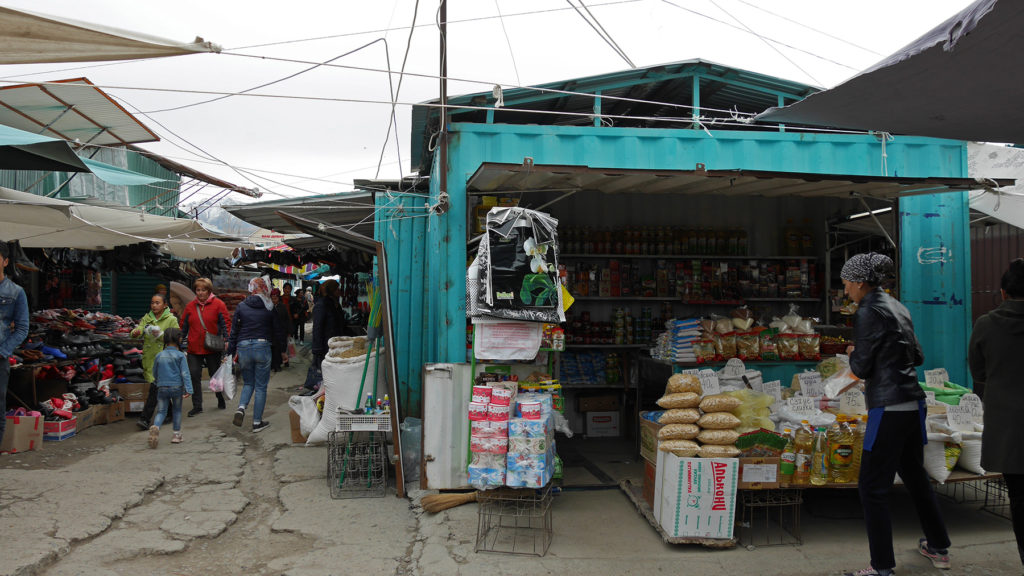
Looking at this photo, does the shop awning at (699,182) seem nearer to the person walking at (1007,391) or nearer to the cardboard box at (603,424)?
the person walking at (1007,391)

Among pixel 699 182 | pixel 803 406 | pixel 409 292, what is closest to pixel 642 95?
pixel 699 182

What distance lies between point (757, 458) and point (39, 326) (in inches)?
401

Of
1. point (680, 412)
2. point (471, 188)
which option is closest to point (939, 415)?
point (680, 412)

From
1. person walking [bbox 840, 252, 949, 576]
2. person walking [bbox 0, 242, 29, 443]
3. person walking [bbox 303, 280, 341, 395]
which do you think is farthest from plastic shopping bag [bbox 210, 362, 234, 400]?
person walking [bbox 840, 252, 949, 576]

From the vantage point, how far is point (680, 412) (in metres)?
4.49

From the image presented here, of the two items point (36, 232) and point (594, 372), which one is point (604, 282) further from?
point (36, 232)

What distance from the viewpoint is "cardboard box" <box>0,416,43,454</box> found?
6.88m

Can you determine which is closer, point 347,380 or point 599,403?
point 347,380

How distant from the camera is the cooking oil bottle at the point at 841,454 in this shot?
455 cm

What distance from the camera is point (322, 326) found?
9.20 metres

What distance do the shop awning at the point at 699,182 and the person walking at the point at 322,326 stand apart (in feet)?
14.8

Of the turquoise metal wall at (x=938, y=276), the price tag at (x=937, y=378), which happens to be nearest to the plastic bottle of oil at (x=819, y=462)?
the price tag at (x=937, y=378)

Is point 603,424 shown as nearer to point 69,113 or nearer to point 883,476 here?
point 883,476

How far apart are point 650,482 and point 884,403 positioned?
75.9 inches
